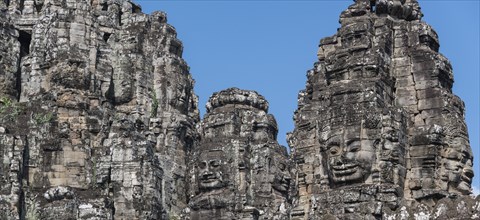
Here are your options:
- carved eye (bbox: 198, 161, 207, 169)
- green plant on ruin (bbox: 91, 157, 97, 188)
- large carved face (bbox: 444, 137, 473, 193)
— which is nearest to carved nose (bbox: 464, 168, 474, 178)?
large carved face (bbox: 444, 137, 473, 193)

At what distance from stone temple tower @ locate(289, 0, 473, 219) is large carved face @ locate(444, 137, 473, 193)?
1.1 inches

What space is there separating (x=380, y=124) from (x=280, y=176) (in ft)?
77.5

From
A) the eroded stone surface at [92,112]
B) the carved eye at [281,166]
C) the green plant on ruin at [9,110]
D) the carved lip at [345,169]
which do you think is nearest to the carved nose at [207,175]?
the eroded stone surface at [92,112]

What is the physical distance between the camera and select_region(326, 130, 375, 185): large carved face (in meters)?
35.8

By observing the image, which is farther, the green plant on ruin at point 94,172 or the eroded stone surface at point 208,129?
the green plant on ruin at point 94,172

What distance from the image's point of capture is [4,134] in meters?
61.1

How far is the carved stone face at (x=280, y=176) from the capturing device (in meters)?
59.3

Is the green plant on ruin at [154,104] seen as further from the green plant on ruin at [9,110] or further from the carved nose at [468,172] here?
the carved nose at [468,172]

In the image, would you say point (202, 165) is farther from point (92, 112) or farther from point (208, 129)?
point (92, 112)

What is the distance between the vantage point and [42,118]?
63.5 m

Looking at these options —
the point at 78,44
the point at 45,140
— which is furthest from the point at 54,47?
the point at 45,140

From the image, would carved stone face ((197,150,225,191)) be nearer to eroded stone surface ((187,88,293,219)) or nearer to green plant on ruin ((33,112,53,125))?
eroded stone surface ((187,88,293,219))

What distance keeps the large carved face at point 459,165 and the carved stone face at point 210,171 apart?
18.7 meters

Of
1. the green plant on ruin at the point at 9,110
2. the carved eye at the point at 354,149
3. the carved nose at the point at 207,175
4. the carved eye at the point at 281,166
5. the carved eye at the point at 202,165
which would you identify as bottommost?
the carved eye at the point at 354,149
